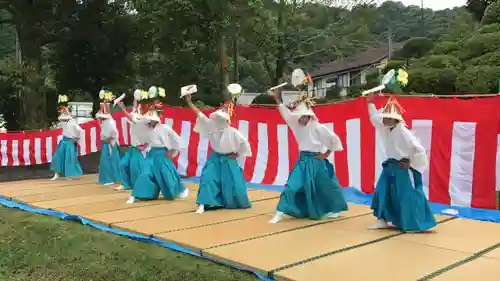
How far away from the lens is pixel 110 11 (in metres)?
14.8

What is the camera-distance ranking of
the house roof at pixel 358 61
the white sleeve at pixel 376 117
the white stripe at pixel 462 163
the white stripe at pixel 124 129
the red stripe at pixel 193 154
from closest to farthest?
the white sleeve at pixel 376 117
the white stripe at pixel 462 163
the red stripe at pixel 193 154
the white stripe at pixel 124 129
the house roof at pixel 358 61

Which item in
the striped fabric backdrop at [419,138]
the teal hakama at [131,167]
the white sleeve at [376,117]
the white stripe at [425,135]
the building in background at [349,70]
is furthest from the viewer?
the building in background at [349,70]

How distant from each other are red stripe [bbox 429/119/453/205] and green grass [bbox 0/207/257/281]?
3.54 metres

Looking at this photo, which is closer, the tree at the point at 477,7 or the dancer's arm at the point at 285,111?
the dancer's arm at the point at 285,111

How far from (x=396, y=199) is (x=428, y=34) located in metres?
31.5

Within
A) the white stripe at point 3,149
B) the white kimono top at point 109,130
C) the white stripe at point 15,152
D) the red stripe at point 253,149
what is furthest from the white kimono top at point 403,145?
the white stripe at point 3,149

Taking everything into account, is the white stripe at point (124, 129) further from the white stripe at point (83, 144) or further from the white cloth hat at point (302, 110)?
the white cloth hat at point (302, 110)

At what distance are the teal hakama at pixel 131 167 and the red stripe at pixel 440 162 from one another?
4.50 metres

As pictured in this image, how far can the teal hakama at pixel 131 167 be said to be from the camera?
882 cm

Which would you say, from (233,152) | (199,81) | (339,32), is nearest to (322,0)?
(339,32)

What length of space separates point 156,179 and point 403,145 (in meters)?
3.87

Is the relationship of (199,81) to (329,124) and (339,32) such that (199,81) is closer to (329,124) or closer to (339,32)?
(339,32)

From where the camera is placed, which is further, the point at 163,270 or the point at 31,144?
the point at 31,144

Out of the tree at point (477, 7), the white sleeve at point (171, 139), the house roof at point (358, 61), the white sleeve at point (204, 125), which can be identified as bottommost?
the white sleeve at point (171, 139)
